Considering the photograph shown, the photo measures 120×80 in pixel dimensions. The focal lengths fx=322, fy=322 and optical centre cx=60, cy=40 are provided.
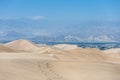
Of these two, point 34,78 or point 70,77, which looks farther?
point 70,77

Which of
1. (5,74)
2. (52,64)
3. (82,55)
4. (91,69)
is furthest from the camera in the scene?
(82,55)

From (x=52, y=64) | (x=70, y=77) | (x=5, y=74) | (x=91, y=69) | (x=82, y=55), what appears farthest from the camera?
(x=82, y=55)

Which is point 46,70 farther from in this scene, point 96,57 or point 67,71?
point 96,57

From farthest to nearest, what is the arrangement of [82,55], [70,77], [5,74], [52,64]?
1. [82,55]
2. [52,64]
3. [70,77]
4. [5,74]

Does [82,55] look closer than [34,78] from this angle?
No

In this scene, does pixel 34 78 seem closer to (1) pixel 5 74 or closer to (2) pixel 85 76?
(1) pixel 5 74

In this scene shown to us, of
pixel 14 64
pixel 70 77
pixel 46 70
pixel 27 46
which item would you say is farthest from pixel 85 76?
pixel 27 46

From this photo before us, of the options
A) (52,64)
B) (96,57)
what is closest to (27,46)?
(96,57)

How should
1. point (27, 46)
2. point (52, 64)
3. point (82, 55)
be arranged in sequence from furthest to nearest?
point (27, 46), point (82, 55), point (52, 64)
